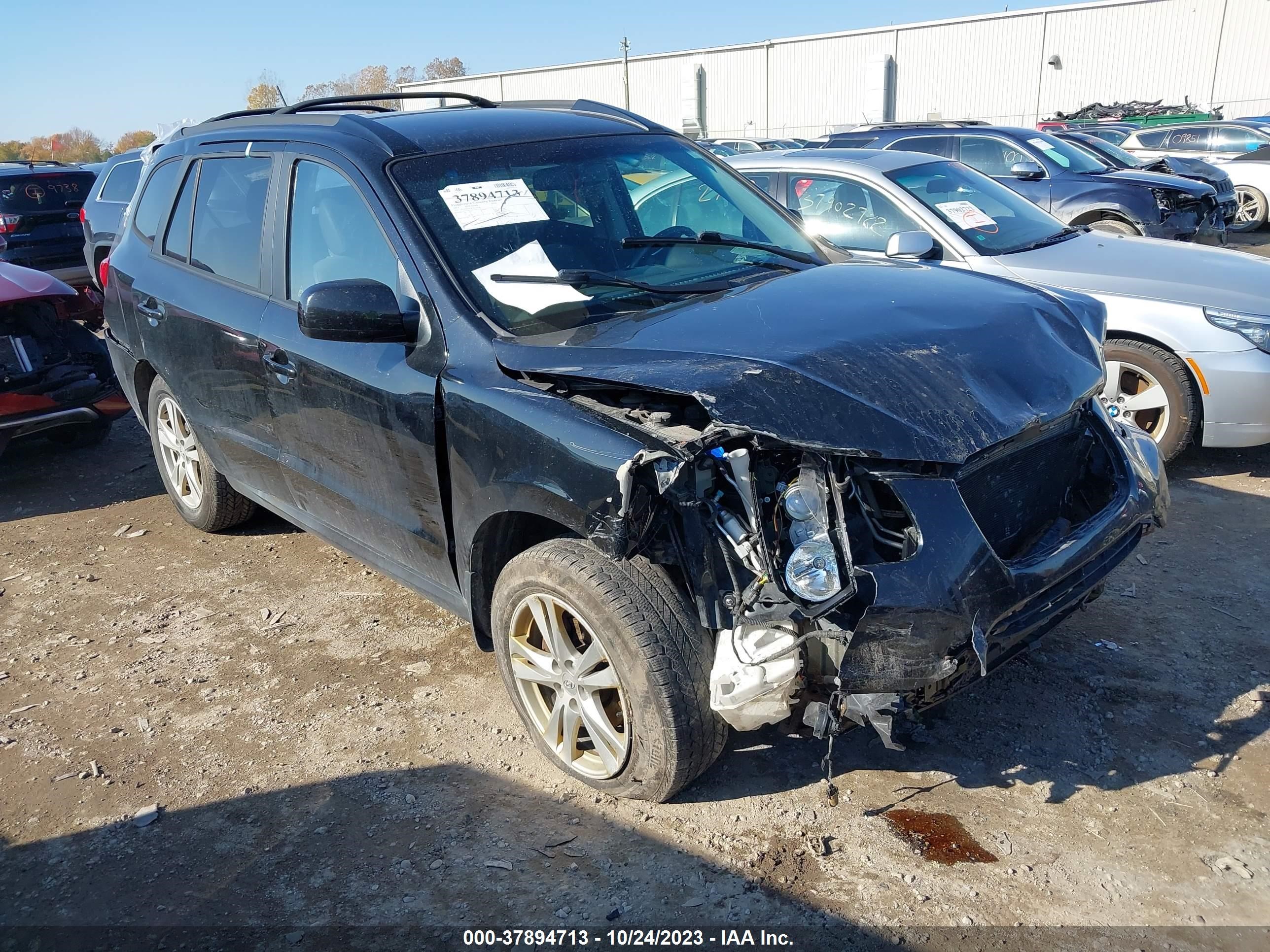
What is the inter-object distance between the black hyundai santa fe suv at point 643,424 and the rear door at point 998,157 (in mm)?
8024

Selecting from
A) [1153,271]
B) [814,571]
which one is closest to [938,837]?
[814,571]

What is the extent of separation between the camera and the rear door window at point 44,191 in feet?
37.1

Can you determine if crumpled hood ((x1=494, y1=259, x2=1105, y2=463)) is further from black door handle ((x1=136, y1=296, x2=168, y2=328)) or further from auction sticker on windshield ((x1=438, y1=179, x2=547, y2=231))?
black door handle ((x1=136, y1=296, x2=168, y2=328))

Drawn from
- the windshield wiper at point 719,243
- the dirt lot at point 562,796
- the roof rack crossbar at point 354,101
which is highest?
the roof rack crossbar at point 354,101

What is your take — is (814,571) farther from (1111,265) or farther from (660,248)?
(1111,265)

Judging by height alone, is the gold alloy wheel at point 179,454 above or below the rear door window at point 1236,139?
below

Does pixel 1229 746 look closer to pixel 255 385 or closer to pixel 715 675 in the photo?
pixel 715 675

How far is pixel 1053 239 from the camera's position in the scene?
602cm

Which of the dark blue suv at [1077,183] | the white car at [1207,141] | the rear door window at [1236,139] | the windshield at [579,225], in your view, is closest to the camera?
the windshield at [579,225]

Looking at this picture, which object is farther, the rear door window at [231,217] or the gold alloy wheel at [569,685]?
the rear door window at [231,217]

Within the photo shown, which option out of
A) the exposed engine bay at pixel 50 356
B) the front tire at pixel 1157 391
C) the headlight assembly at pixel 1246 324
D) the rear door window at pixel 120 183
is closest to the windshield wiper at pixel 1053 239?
the front tire at pixel 1157 391

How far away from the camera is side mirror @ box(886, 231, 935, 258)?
448 cm

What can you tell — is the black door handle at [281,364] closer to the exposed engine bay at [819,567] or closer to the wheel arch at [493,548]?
the wheel arch at [493,548]

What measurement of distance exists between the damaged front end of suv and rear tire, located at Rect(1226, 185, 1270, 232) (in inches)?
604
